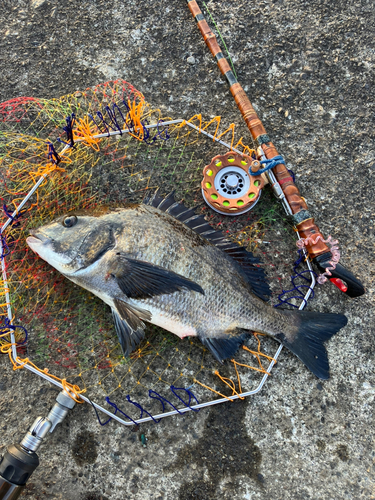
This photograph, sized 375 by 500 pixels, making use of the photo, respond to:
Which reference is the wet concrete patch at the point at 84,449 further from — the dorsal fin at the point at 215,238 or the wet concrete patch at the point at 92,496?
the dorsal fin at the point at 215,238

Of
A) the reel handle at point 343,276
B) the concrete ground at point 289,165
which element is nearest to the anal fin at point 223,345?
the concrete ground at point 289,165

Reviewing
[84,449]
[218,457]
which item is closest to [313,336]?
[218,457]

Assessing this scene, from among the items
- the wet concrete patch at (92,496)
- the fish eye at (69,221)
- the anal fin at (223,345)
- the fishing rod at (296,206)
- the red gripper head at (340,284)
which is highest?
the fish eye at (69,221)

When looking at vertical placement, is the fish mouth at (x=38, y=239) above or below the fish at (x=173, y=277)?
above

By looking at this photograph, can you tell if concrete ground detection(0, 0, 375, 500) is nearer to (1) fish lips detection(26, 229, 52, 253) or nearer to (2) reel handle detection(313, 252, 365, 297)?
(2) reel handle detection(313, 252, 365, 297)

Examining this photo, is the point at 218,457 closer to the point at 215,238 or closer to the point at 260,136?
the point at 215,238
